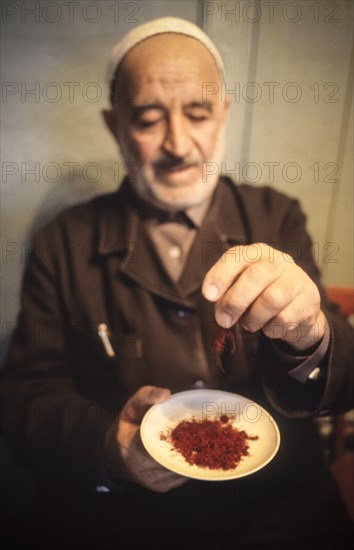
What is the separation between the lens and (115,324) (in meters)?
0.77

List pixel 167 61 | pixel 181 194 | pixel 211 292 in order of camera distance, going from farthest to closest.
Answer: pixel 181 194, pixel 167 61, pixel 211 292

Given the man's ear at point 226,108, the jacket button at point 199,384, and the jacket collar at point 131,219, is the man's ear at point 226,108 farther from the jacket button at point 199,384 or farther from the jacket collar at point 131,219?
the jacket button at point 199,384

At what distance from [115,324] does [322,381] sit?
39cm

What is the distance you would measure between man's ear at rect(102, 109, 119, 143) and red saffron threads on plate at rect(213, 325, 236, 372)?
376 mm

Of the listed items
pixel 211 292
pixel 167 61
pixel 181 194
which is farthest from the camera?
pixel 181 194

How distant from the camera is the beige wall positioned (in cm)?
61

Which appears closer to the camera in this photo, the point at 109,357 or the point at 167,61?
the point at 167,61

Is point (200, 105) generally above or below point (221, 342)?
above

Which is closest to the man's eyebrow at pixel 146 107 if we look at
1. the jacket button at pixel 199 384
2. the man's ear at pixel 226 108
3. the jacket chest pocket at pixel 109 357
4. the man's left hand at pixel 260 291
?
the man's ear at pixel 226 108

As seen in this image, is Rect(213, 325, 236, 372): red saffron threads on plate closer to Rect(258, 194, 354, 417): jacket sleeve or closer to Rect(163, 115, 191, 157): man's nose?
Rect(258, 194, 354, 417): jacket sleeve

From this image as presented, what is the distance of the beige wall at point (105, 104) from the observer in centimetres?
61

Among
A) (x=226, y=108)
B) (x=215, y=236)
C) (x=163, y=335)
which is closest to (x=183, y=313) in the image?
(x=163, y=335)

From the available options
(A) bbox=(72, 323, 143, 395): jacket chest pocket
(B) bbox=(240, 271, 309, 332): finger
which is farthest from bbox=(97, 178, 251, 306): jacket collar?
(B) bbox=(240, 271, 309, 332): finger

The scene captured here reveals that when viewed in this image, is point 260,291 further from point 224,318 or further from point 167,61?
point 167,61
